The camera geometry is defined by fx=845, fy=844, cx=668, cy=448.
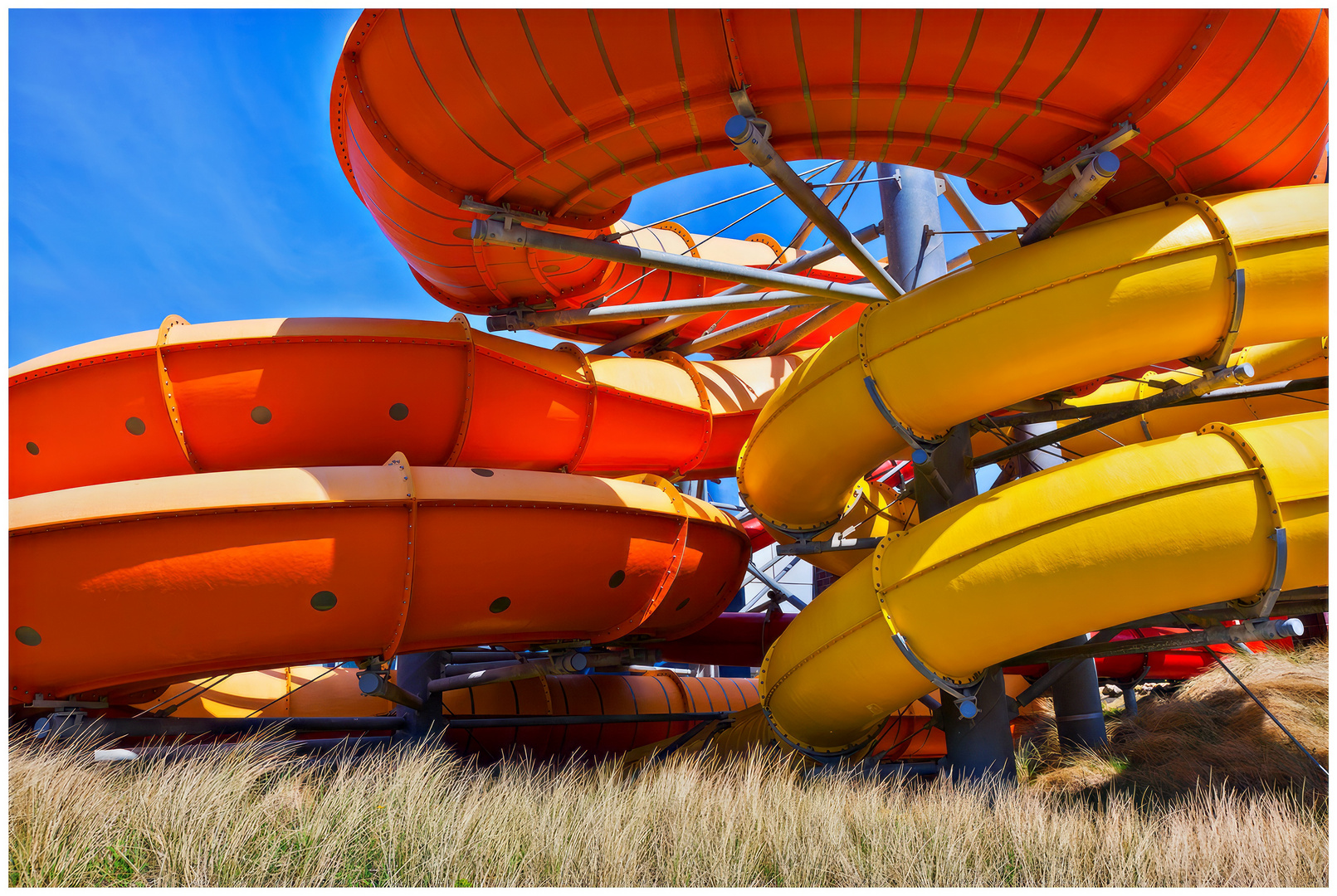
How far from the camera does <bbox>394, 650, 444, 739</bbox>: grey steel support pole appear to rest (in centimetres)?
603

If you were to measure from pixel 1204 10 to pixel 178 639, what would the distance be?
543cm

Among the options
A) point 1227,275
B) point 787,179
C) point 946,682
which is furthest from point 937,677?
point 787,179

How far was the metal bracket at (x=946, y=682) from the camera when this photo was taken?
388cm

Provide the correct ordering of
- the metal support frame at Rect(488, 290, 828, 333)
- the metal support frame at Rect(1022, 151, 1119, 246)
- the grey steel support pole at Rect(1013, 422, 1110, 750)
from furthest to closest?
1. the grey steel support pole at Rect(1013, 422, 1110, 750)
2. the metal support frame at Rect(488, 290, 828, 333)
3. the metal support frame at Rect(1022, 151, 1119, 246)

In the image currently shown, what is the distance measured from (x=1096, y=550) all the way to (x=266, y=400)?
4.64 m

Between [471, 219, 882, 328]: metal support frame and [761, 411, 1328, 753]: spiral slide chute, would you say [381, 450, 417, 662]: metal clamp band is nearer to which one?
[471, 219, 882, 328]: metal support frame

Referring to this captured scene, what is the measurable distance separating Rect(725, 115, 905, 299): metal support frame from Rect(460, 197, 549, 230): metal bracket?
4.44 ft

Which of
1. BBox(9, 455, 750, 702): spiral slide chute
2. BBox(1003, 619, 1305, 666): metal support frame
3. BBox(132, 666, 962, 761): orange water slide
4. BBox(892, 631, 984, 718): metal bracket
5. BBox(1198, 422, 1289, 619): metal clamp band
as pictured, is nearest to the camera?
BBox(1198, 422, 1289, 619): metal clamp band

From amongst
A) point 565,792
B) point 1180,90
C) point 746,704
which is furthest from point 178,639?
point 746,704

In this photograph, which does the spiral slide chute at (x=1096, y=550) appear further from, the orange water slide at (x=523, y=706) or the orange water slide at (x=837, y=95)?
the orange water slide at (x=523, y=706)

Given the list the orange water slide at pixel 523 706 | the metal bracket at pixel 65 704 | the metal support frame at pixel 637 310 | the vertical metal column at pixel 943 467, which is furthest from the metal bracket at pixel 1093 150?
the metal bracket at pixel 65 704

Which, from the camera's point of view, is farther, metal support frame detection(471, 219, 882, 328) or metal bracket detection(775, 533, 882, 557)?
metal bracket detection(775, 533, 882, 557)

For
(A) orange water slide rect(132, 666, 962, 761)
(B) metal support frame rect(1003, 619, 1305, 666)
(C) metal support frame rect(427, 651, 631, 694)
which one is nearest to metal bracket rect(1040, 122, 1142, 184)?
(B) metal support frame rect(1003, 619, 1305, 666)

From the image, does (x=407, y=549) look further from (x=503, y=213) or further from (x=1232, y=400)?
(x=1232, y=400)
